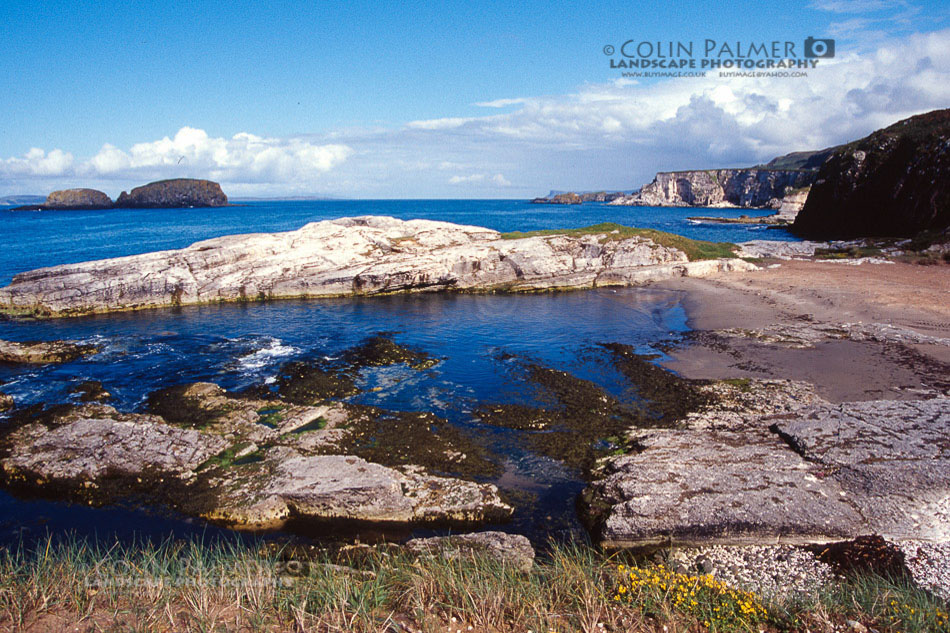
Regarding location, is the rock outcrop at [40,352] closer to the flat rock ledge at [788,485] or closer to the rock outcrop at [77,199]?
the flat rock ledge at [788,485]

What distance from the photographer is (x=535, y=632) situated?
652cm

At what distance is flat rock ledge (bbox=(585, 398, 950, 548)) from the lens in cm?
1041

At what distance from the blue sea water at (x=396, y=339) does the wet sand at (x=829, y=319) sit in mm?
2677

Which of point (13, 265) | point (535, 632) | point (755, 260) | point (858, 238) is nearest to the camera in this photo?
point (535, 632)

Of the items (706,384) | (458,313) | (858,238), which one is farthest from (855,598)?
(858,238)

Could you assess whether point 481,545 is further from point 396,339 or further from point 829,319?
point 829,319

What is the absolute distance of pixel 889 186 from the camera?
54094 millimetres

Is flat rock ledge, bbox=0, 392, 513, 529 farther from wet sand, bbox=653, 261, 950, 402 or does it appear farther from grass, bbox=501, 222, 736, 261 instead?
grass, bbox=501, 222, 736, 261

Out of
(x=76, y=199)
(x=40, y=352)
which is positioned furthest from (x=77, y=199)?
(x=40, y=352)

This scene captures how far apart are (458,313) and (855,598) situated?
26838 millimetres

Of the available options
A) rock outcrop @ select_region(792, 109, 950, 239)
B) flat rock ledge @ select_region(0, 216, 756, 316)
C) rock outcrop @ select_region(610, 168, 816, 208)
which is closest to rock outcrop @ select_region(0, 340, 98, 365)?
flat rock ledge @ select_region(0, 216, 756, 316)

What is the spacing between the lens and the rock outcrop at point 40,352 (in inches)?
913

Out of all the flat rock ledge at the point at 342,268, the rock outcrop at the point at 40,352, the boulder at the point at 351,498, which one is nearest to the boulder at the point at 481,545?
the boulder at the point at 351,498

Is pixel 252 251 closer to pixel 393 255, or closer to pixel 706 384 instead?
pixel 393 255
